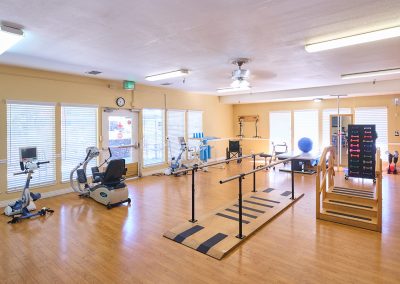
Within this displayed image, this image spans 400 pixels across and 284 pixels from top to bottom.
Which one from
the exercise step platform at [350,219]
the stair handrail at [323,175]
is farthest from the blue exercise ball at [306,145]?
the exercise step platform at [350,219]

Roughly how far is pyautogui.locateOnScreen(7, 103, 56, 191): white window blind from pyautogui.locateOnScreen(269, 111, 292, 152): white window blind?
8.14 m

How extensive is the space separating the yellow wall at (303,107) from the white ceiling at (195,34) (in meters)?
3.82

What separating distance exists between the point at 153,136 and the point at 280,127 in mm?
5434

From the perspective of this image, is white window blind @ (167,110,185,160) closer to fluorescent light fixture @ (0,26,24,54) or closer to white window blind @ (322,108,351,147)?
white window blind @ (322,108,351,147)

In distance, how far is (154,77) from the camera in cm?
627

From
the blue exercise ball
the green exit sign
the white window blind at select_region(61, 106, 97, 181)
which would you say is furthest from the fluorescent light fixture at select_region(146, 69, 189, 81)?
the blue exercise ball

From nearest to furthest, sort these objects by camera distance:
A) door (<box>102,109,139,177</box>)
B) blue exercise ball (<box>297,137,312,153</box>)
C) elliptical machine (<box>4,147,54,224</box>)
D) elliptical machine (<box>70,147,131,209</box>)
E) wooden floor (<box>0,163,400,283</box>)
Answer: wooden floor (<box>0,163,400,283</box>), elliptical machine (<box>4,147,54,224</box>), elliptical machine (<box>70,147,131,209</box>), door (<box>102,109,139,177</box>), blue exercise ball (<box>297,137,312,153</box>)

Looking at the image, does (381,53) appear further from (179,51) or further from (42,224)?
(42,224)

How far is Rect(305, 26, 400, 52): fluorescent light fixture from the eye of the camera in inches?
126

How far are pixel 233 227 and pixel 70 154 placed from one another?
436 cm

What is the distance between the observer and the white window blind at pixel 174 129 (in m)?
8.70

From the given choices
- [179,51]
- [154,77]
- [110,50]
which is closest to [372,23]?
[179,51]

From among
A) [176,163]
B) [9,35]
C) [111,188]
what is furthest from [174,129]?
[9,35]

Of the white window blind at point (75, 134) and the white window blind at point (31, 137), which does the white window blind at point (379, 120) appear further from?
the white window blind at point (31, 137)
